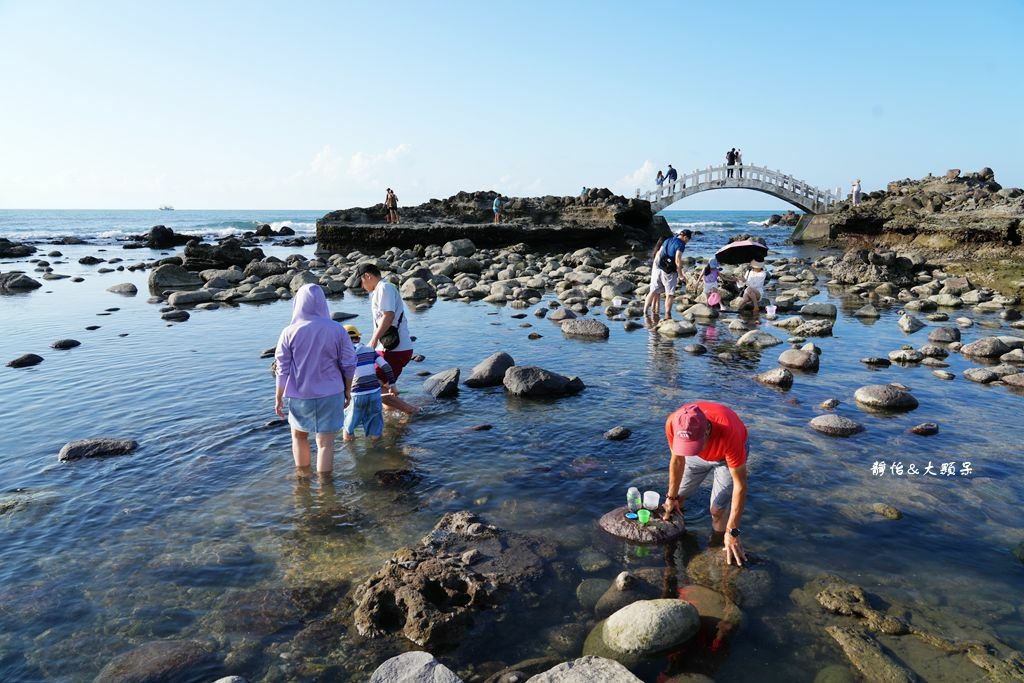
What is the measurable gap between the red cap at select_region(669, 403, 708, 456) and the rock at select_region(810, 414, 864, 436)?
4.23m

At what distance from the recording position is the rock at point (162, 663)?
3908mm

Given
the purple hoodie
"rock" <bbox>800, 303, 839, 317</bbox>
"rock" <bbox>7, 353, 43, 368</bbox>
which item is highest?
the purple hoodie

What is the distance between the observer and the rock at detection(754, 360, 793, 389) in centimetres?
1030

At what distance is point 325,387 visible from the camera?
6.43 meters

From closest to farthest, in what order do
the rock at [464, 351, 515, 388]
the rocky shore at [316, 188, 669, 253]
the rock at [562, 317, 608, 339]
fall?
the rock at [464, 351, 515, 388]
the rock at [562, 317, 608, 339]
the rocky shore at [316, 188, 669, 253]

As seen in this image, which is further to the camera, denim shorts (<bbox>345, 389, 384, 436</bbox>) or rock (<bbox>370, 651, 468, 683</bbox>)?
denim shorts (<bbox>345, 389, 384, 436</bbox>)

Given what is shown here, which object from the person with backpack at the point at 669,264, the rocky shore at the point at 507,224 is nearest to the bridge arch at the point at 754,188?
the rocky shore at the point at 507,224

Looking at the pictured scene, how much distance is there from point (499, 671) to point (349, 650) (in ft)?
3.52

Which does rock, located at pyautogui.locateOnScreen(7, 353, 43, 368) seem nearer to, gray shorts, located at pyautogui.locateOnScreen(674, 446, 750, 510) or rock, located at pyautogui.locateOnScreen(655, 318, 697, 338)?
gray shorts, located at pyautogui.locateOnScreen(674, 446, 750, 510)

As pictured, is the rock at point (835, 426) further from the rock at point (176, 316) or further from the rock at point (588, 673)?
the rock at point (176, 316)

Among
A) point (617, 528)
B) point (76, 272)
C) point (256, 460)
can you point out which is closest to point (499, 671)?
point (617, 528)

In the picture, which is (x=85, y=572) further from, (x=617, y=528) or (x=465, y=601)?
(x=617, y=528)

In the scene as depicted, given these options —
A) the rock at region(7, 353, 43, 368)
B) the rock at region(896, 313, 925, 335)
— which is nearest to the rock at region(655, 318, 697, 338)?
the rock at region(896, 313, 925, 335)

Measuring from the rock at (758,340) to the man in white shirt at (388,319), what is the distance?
26.0ft
